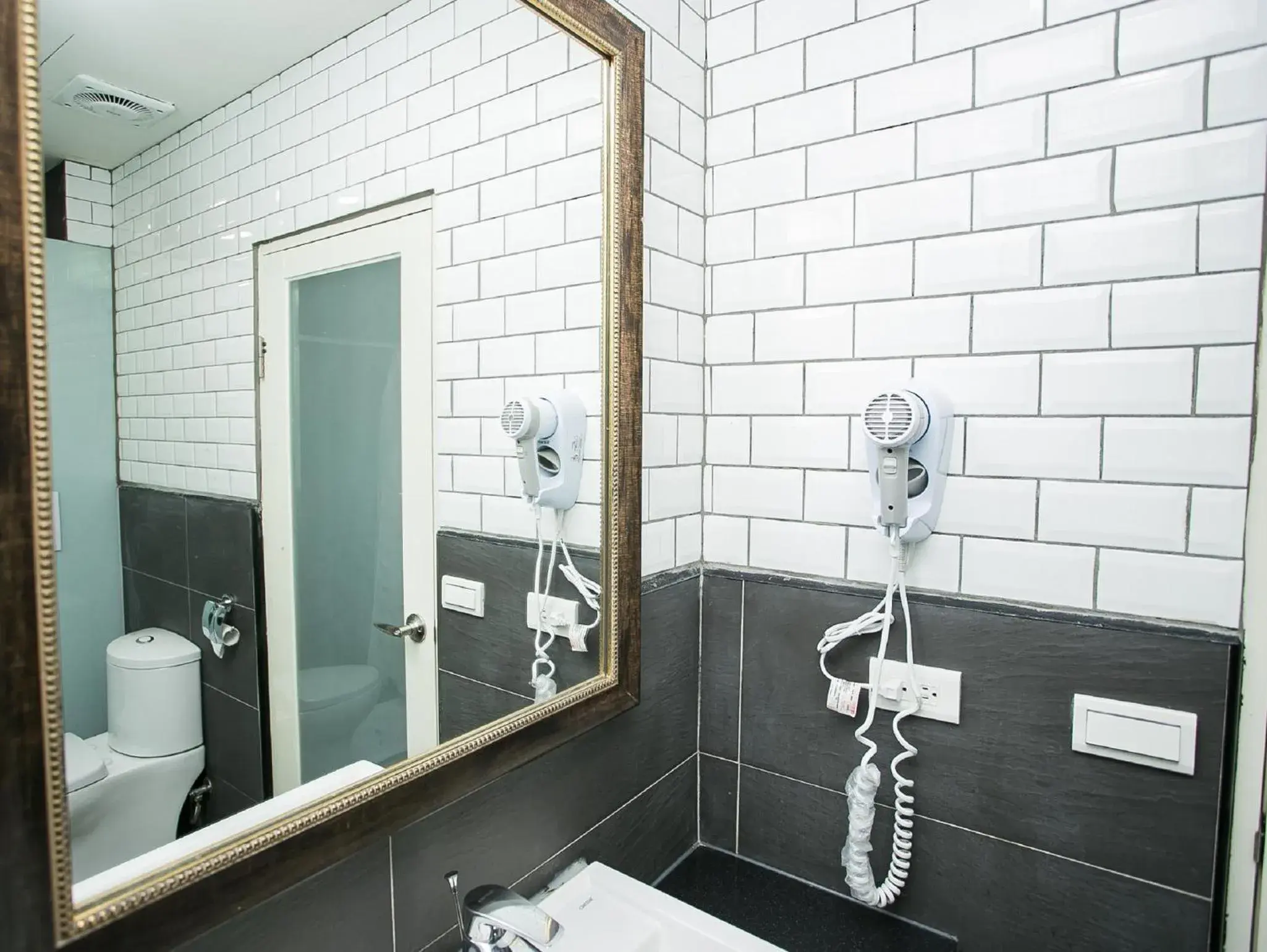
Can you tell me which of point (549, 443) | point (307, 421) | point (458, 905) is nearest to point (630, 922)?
point (458, 905)

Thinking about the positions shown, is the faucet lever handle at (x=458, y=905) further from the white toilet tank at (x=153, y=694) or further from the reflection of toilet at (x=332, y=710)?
the white toilet tank at (x=153, y=694)

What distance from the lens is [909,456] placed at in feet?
3.43

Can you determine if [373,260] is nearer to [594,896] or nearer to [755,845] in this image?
[594,896]

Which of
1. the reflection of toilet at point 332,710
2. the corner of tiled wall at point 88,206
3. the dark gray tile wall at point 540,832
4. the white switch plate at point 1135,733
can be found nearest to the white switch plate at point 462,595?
the reflection of toilet at point 332,710

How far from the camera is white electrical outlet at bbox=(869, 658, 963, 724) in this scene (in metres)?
1.09

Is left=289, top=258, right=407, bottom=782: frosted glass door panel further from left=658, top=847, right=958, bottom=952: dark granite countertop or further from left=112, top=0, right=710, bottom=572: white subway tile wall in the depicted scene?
left=658, top=847, right=958, bottom=952: dark granite countertop

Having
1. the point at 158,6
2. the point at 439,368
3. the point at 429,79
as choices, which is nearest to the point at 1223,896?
the point at 439,368

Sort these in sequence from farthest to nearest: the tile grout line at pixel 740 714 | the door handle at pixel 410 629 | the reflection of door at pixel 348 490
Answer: the tile grout line at pixel 740 714
the door handle at pixel 410 629
the reflection of door at pixel 348 490

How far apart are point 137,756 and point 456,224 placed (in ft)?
2.15

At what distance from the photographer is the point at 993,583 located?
42.1 inches

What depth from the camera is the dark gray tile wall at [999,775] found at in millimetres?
964

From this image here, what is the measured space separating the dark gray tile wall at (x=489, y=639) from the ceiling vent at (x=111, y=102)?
51 cm

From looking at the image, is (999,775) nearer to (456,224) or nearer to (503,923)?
(503,923)

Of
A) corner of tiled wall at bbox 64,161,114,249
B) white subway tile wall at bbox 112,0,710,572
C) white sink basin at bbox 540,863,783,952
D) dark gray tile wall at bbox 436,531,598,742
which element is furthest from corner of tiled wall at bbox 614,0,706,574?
corner of tiled wall at bbox 64,161,114,249
